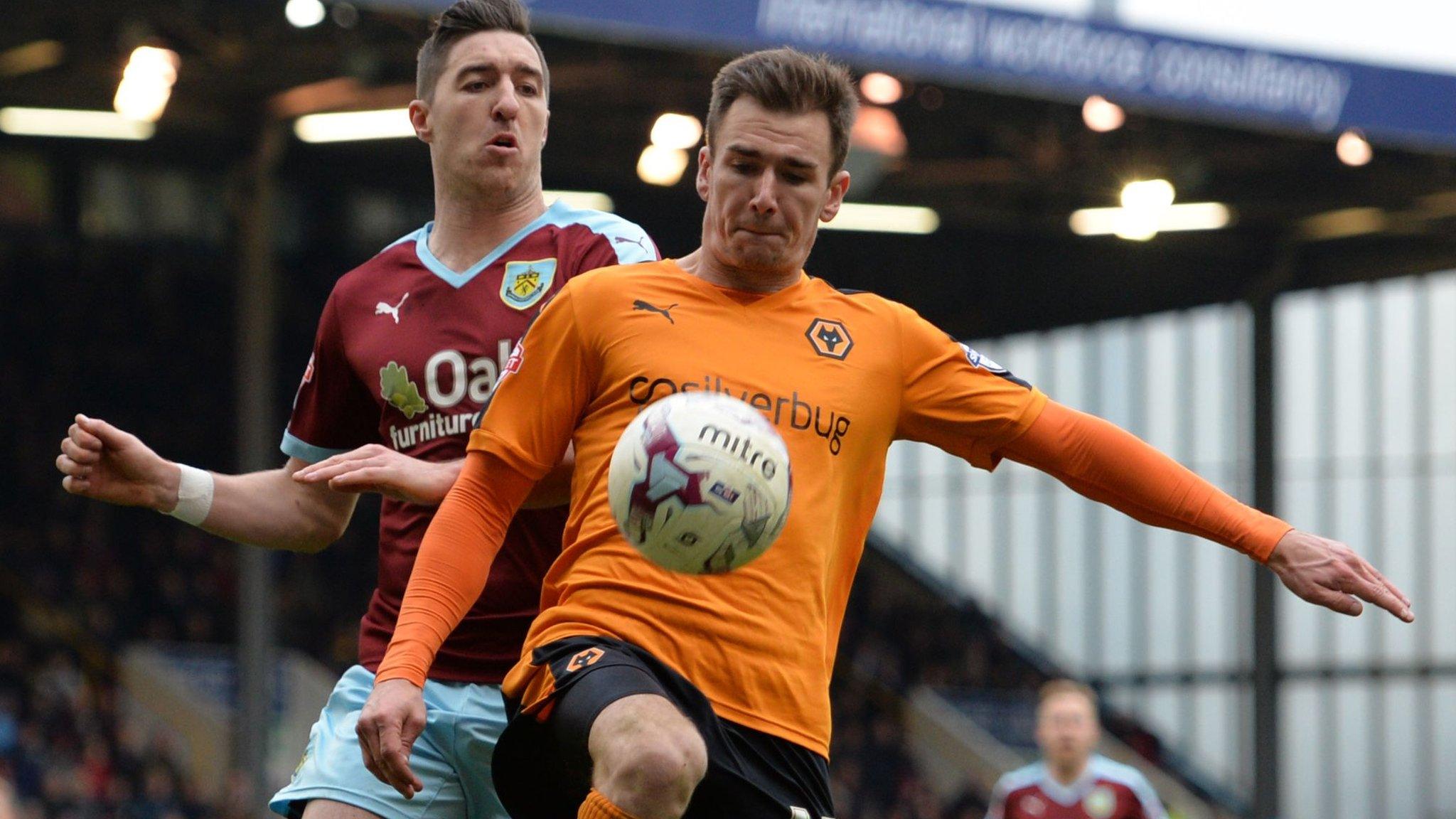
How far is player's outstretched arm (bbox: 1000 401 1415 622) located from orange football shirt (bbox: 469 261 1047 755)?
79 millimetres

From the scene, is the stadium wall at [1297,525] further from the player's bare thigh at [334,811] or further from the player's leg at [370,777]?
the player's bare thigh at [334,811]

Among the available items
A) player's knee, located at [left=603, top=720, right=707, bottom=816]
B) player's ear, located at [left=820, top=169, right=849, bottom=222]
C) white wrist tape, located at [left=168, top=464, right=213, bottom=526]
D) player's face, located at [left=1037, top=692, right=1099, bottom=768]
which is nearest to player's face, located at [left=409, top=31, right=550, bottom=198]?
player's ear, located at [left=820, top=169, right=849, bottom=222]

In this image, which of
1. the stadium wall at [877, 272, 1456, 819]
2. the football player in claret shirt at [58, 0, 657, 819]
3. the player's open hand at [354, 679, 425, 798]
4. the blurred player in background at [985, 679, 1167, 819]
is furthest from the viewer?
the stadium wall at [877, 272, 1456, 819]

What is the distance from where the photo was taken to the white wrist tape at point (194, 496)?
4750 mm

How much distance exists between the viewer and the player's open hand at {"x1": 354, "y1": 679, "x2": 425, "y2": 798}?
3803 millimetres

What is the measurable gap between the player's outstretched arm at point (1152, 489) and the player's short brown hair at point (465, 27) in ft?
Answer: 4.79

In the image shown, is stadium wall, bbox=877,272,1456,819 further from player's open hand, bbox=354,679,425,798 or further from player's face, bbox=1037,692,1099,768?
player's open hand, bbox=354,679,425,798

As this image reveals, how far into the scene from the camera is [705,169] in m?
4.36

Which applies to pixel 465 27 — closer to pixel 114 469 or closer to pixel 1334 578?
pixel 114 469

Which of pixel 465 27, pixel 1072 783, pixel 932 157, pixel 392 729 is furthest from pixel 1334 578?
pixel 932 157

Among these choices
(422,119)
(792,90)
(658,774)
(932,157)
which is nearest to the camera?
(658,774)

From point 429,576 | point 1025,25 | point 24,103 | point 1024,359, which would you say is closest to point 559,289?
point 429,576

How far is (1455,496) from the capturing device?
33.2 metres

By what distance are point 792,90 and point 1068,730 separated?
6.94 meters
